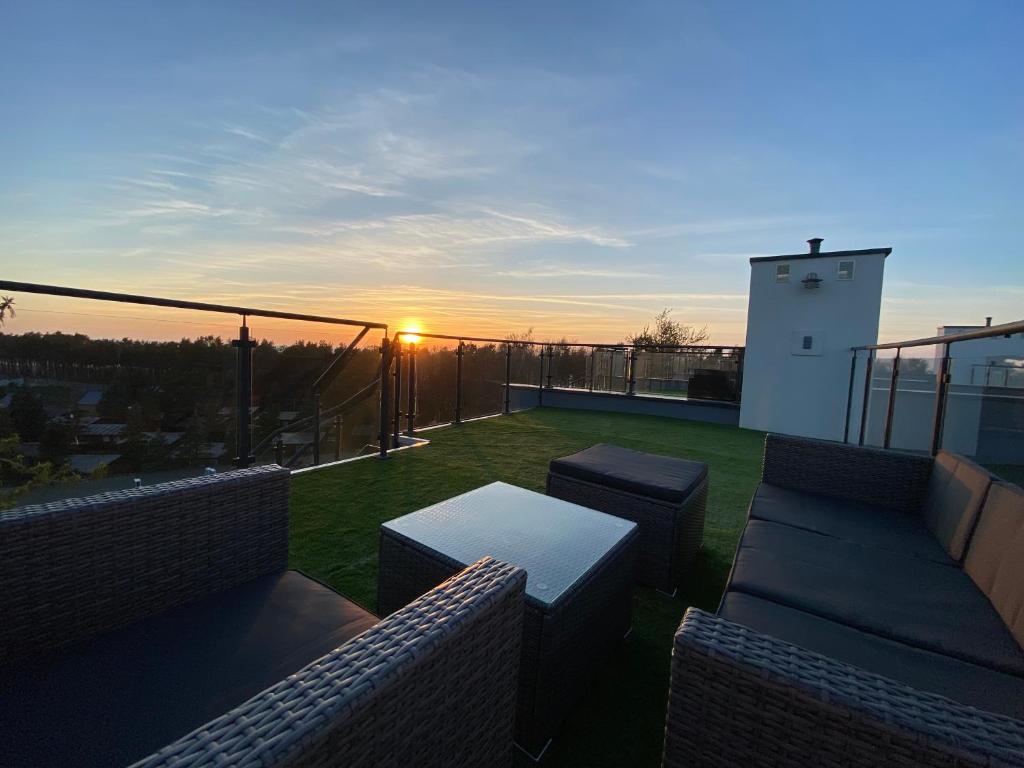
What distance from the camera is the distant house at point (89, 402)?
205cm

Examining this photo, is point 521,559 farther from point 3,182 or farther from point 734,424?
point 734,424

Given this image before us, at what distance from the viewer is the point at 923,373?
12.2 ft

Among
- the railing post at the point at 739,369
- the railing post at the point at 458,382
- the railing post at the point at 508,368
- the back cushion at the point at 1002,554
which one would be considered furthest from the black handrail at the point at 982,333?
the railing post at the point at 508,368

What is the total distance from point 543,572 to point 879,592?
3.43 feet

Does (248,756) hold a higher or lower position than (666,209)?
lower

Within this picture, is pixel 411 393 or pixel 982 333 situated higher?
pixel 982 333

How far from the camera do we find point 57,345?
1968 millimetres

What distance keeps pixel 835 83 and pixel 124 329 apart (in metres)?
6.28

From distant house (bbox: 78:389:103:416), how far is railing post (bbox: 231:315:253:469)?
874 millimetres

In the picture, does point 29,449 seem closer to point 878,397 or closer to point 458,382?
point 458,382

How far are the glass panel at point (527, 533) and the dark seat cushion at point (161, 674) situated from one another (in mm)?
365

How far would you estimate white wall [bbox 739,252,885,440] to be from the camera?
Answer: 6.64 meters

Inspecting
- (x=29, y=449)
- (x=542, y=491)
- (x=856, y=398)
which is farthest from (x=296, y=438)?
(x=856, y=398)

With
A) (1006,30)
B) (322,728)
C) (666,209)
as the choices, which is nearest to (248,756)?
(322,728)
